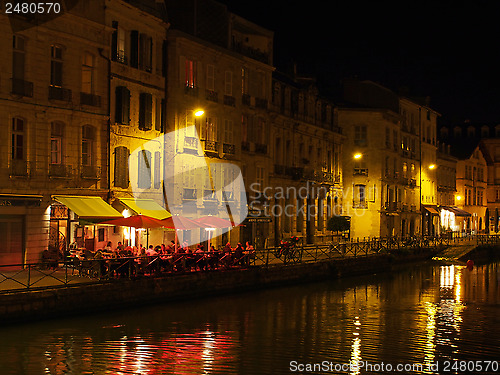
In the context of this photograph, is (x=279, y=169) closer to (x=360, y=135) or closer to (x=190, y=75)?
(x=190, y=75)

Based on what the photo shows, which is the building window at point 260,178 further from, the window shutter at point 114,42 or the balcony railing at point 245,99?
the window shutter at point 114,42

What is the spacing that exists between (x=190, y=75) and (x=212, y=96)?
2.47 m

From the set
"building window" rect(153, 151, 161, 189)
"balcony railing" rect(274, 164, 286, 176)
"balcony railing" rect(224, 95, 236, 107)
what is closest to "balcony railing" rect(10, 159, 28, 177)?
"building window" rect(153, 151, 161, 189)

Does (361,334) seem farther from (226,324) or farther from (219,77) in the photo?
(219,77)

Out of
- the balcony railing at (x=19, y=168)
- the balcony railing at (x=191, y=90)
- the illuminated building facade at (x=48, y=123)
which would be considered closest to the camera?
the illuminated building facade at (x=48, y=123)

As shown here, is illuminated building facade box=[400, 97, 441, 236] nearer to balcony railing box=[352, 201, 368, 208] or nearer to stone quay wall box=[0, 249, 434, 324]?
balcony railing box=[352, 201, 368, 208]

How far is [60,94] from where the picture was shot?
31.9m

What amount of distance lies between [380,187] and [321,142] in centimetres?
1025

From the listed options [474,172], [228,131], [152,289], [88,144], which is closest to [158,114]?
[88,144]

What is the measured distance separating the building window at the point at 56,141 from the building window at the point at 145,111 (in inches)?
227

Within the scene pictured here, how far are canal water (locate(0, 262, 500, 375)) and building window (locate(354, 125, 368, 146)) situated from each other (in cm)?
3507

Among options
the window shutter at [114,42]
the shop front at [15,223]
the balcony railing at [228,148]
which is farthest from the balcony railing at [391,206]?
the shop front at [15,223]

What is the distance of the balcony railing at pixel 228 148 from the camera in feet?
147

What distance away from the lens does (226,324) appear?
2497cm
